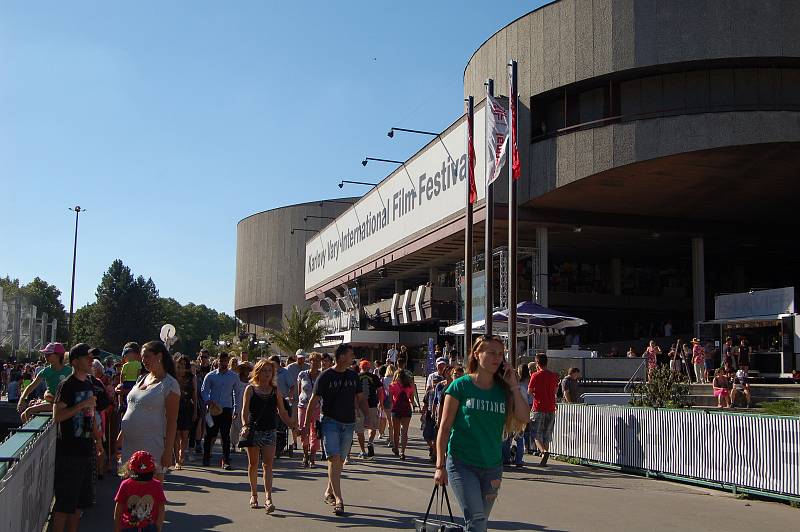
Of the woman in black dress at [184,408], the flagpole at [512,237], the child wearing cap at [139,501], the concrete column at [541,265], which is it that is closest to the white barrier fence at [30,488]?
the child wearing cap at [139,501]

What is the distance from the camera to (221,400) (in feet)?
44.4

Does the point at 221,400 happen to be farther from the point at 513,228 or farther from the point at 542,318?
the point at 542,318

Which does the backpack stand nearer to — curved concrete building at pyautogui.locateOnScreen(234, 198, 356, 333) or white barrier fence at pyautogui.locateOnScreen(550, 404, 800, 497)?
white barrier fence at pyautogui.locateOnScreen(550, 404, 800, 497)

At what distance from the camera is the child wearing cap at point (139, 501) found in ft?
18.2

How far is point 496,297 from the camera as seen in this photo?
36875mm

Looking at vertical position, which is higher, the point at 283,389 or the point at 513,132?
the point at 513,132

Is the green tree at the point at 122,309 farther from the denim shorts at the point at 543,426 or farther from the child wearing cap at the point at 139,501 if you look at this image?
the child wearing cap at the point at 139,501

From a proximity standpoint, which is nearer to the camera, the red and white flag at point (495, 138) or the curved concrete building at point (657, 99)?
the red and white flag at point (495, 138)

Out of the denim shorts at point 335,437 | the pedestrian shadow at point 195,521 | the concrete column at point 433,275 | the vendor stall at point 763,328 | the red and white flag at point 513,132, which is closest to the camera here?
the pedestrian shadow at point 195,521

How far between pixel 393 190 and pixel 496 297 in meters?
9.26

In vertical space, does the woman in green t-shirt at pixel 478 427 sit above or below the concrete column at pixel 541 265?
below

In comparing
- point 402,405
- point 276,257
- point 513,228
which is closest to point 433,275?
point 513,228

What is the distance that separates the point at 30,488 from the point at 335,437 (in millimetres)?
3650

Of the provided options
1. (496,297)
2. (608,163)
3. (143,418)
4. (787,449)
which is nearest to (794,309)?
(608,163)
